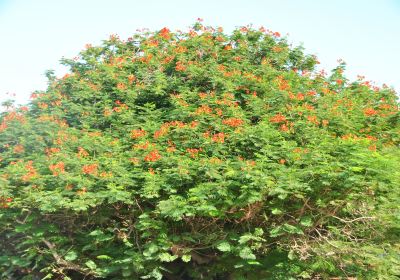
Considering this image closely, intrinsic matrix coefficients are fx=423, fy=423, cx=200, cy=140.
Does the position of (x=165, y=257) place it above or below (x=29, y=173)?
below

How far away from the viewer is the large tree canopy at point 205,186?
21.0 ft

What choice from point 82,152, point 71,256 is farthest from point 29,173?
point 71,256

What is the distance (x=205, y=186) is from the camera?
6.36 m

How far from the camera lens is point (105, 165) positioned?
7.12 metres

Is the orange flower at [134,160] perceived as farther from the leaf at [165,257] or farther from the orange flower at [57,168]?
the leaf at [165,257]

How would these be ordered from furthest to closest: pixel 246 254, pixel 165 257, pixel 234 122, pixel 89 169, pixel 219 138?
pixel 234 122
pixel 219 138
pixel 89 169
pixel 165 257
pixel 246 254

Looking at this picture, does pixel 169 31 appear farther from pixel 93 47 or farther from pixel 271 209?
pixel 271 209

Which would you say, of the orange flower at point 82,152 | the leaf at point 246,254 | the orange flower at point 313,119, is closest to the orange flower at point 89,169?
the orange flower at point 82,152

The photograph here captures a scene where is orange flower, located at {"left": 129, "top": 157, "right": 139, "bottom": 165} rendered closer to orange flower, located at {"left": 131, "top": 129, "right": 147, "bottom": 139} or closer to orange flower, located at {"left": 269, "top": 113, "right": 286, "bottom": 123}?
orange flower, located at {"left": 131, "top": 129, "right": 147, "bottom": 139}

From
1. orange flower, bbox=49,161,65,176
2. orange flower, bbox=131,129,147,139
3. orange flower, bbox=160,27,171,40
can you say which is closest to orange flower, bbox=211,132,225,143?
orange flower, bbox=131,129,147,139

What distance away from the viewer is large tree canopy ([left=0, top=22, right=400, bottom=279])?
640cm

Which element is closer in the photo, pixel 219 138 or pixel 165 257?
pixel 165 257

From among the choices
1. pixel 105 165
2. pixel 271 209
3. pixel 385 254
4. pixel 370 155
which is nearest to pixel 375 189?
pixel 370 155

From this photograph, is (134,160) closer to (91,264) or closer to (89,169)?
(89,169)
